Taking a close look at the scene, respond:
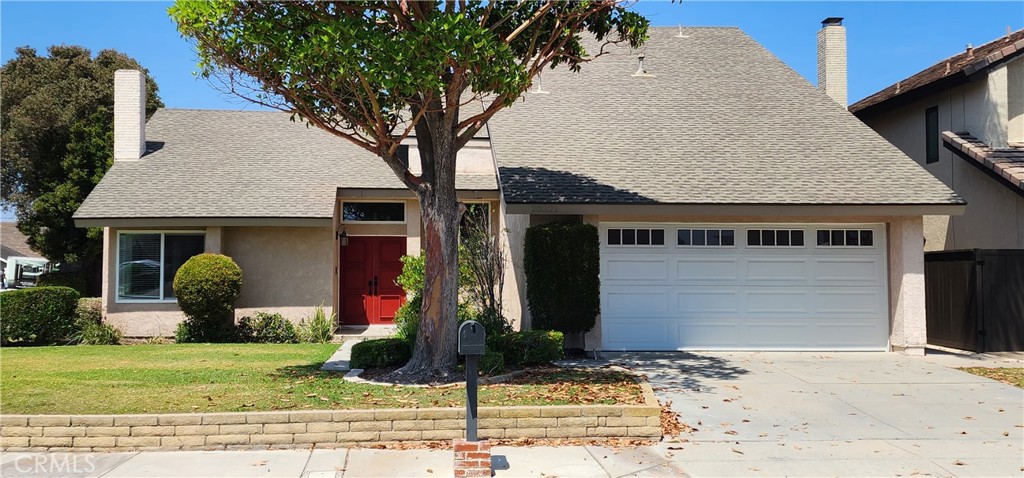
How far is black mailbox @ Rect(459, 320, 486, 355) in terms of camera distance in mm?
6410

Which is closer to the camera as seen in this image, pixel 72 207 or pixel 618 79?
pixel 618 79

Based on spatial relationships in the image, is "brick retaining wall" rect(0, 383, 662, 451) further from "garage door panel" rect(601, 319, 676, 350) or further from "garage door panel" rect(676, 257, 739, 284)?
"garage door panel" rect(676, 257, 739, 284)

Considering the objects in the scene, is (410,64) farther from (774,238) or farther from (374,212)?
(374,212)

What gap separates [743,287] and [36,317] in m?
13.7

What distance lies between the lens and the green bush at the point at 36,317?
49.0ft

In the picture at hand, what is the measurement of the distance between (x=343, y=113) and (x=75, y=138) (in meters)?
17.6

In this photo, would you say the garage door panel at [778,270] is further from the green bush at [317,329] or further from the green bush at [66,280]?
the green bush at [66,280]

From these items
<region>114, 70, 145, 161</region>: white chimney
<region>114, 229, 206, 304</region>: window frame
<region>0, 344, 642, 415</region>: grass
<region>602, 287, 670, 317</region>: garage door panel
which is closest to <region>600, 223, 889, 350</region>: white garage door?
<region>602, 287, 670, 317</region>: garage door panel

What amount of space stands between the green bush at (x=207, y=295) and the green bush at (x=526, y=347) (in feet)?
22.1

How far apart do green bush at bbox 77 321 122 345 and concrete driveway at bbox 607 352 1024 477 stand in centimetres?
1039

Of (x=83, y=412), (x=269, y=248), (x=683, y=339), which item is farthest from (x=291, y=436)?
(x=269, y=248)

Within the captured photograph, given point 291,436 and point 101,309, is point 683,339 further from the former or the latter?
point 101,309

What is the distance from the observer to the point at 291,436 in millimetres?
7230

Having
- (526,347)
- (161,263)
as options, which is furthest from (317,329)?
(526,347)
